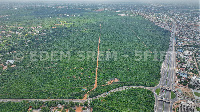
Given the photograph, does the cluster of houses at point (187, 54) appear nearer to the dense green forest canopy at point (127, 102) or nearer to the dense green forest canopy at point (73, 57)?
the dense green forest canopy at point (73, 57)

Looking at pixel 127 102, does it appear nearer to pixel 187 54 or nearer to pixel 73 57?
pixel 73 57

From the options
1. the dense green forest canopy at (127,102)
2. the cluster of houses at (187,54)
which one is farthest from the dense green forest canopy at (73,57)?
the cluster of houses at (187,54)

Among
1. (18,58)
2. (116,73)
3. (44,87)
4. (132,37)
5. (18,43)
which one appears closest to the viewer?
(44,87)

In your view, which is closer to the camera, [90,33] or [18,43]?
[18,43]

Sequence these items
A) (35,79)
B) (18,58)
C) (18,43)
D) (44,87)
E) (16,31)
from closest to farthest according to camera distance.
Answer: (44,87), (35,79), (18,58), (18,43), (16,31)

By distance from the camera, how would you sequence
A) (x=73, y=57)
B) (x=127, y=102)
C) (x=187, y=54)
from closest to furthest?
(x=127, y=102) < (x=73, y=57) < (x=187, y=54)

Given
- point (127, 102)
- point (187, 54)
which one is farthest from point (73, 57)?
point (187, 54)

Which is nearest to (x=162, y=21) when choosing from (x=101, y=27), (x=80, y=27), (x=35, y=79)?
(x=101, y=27)

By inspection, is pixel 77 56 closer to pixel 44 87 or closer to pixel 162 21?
pixel 44 87

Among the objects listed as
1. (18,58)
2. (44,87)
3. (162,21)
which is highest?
(162,21)

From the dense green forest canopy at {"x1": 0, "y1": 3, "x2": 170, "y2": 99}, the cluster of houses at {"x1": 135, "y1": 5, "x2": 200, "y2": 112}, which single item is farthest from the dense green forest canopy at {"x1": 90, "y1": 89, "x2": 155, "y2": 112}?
the cluster of houses at {"x1": 135, "y1": 5, "x2": 200, "y2": 112}
